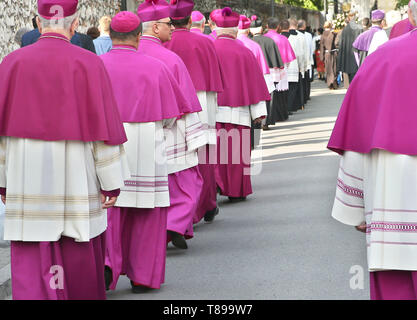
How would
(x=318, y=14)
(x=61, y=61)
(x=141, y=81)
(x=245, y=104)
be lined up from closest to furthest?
(x=61, y=61) < (x=141, y=81) < (x=245, y=104) < (x=318, y=14)

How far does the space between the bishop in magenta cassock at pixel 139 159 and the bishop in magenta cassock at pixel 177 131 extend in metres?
0.50

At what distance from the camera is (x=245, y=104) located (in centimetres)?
1079

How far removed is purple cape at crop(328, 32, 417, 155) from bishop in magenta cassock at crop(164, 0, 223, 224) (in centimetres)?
447

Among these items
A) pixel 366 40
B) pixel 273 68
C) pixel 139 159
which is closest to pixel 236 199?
pixel 139 159

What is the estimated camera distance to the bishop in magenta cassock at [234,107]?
35.1 feet

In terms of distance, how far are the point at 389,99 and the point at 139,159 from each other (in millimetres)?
2665

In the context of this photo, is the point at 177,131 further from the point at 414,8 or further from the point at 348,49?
the point at 348,49

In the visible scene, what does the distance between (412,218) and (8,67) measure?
2124 millimetres

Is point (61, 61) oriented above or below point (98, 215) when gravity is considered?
above

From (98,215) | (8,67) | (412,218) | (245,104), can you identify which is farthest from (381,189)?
(245,104)

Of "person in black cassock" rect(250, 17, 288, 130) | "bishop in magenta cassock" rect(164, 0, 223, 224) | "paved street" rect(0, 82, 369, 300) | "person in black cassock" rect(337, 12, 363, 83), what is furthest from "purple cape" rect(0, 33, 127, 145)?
"person in black cassock" rect(337, 12, 363, 83)

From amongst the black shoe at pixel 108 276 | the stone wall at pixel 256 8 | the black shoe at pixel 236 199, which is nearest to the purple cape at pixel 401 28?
the black shoe at pixel 236 199

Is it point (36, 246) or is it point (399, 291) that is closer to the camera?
point (399, 291)
